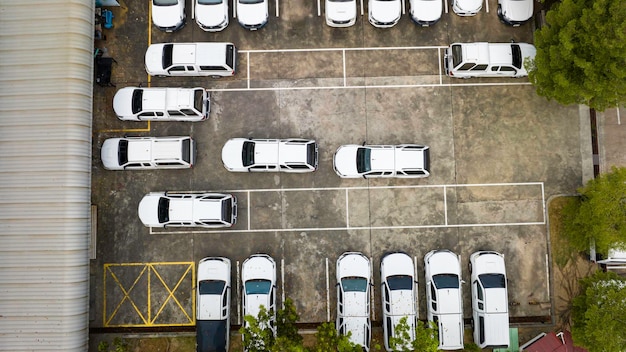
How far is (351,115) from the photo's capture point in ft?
68.2

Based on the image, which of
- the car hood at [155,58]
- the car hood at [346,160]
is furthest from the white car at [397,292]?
the car hood at [155,58]

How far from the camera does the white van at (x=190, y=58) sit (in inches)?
778

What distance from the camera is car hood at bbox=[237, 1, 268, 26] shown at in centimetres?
2014

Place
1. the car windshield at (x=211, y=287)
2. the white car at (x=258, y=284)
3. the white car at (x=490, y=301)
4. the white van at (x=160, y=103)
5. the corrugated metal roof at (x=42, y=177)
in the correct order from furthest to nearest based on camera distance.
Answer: the white van at (x=160, y=103)
the car windshield at (x=211, y=287)
the white car at (x=258, y=284)
the white car at (x=490, y=301)
the corrugated metal roof at (x=42, y=177)

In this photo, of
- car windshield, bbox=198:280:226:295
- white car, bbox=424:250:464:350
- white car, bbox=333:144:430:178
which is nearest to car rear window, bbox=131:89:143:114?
car windshield, bbox=198:280:226:295

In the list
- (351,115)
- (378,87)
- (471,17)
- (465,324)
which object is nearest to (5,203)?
(351,115)

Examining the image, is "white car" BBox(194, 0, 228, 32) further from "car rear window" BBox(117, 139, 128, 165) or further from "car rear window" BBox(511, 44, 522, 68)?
"car rear window" BBox(511, 44, 522, 68)

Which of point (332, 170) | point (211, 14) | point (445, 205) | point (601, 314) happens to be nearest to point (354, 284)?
point (332, 170)

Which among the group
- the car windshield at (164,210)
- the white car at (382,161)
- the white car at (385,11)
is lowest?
the car windshield at (164,210)

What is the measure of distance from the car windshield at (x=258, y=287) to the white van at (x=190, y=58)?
984cm

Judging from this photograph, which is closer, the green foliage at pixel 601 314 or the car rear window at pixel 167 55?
the green foliage at pixel 601 314

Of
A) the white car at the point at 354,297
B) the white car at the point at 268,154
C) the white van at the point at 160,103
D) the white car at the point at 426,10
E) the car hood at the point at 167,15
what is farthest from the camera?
the car hood at the point at 167,15

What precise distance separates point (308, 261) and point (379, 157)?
5.92 metres

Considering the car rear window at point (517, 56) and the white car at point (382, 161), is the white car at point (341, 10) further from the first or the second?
the car rear window at point (517, 56)
